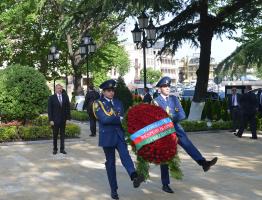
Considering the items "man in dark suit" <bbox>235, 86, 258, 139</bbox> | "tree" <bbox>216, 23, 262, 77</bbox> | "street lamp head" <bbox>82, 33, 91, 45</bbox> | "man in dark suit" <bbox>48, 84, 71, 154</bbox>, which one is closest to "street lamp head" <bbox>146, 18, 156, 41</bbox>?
"tree" <bbox>216, 23, 262, 77</bbox>

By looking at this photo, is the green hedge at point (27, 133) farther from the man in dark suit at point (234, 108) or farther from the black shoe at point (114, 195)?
the black shoe at point (114, 195)

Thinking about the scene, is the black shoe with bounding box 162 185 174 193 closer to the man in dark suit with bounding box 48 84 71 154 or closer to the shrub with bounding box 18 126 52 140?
the man in dark suit with bounding box 48 84 71 154

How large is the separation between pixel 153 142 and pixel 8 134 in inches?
331

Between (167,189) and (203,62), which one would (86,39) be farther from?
(167,189)

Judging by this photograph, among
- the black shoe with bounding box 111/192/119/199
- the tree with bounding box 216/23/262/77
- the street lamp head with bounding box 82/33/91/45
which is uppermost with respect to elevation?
the street lamp head with bounding box 82/33/91/45

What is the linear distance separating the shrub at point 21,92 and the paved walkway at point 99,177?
2.47 meters

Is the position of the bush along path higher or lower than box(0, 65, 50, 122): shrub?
lower

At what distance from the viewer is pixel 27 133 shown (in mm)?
14602

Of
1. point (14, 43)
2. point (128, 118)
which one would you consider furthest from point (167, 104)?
point (14, 43)

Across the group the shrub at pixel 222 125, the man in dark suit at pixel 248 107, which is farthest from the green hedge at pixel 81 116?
the man in dark suit at pixel 248 107

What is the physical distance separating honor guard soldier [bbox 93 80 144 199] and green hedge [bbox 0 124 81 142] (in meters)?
7.71

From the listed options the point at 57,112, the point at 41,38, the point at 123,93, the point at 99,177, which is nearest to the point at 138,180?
the point at 99,177

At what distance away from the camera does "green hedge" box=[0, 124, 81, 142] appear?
47.0 ft

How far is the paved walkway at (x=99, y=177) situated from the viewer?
7459mm
